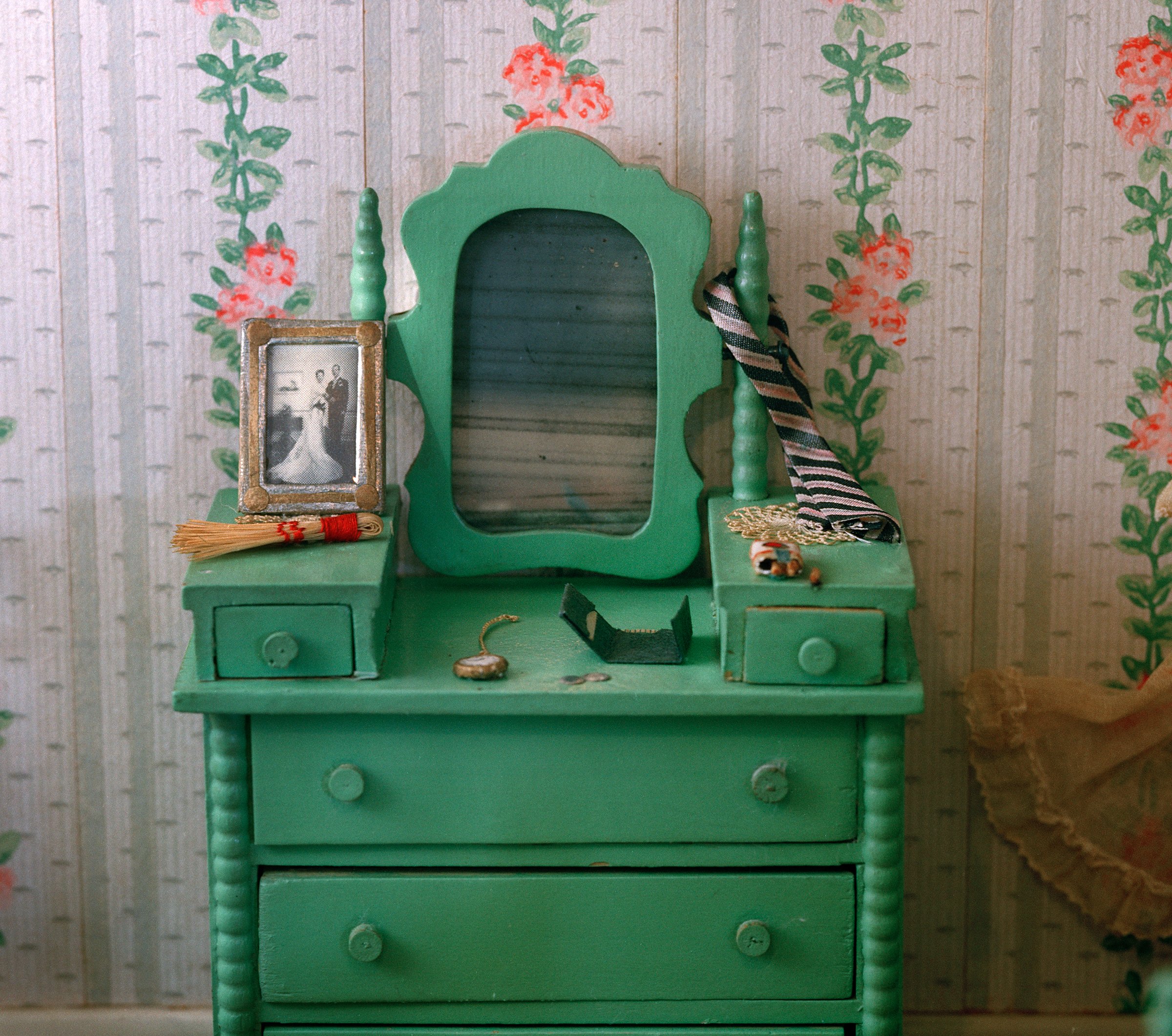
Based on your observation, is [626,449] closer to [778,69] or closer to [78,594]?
[778,69]

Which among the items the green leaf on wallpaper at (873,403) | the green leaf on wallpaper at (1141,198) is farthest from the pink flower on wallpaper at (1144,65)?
the green leaf on wallpaper at (873,403)

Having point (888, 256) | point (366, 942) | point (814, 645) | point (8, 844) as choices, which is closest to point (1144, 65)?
point (888, 256)

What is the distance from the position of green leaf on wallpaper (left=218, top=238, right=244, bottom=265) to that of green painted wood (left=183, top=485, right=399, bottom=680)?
0.48 meters

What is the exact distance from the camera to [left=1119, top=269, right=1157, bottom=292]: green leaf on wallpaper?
6.20 feet

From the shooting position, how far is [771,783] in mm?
1590

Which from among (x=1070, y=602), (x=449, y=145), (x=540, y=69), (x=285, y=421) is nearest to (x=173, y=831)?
(x=285, y=421)

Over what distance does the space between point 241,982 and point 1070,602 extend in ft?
4.17

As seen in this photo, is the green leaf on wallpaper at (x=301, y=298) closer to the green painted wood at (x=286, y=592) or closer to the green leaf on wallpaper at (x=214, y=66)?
the green leaf on wallpaper at (x=214, y=66)

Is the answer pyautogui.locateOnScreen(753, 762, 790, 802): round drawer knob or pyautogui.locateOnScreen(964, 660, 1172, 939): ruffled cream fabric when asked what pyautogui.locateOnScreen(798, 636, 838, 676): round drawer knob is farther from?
pyautogui.locateOnScreen(964, 660, 1172, 939): ruffled cream fabric

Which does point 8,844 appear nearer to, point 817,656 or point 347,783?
point 347,783

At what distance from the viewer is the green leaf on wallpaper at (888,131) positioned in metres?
1.84

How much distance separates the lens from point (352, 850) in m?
1.62

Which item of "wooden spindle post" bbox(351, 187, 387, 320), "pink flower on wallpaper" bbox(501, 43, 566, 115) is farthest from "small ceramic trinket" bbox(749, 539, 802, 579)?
"pink flower on wallpaper" bbox(501, 43, 566, 115)

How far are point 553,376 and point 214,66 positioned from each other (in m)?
0.62
